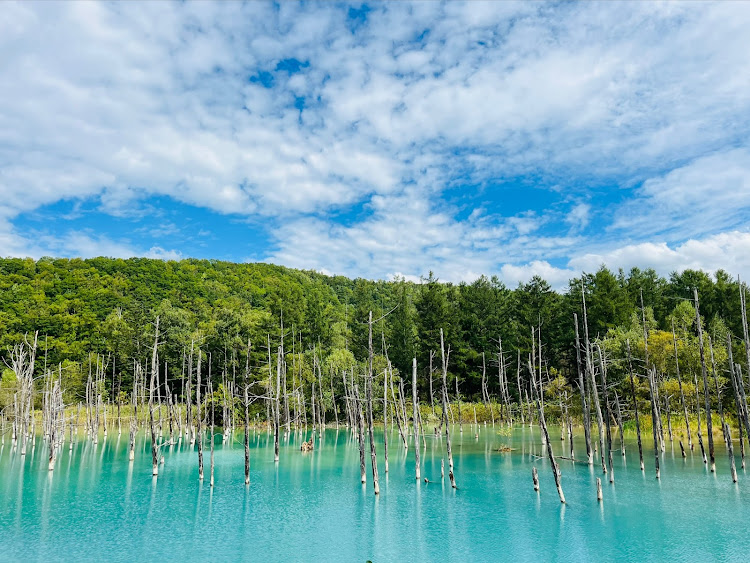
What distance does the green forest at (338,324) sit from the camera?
168ft

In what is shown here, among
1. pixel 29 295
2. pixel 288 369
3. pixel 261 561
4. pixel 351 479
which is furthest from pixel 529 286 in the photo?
pixel 29 295

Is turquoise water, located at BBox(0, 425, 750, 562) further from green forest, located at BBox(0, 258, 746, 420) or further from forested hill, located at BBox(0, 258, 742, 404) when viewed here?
forested hill, located at BBox(0, 258, 742, 404)

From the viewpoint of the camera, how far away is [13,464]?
32906 millimetres

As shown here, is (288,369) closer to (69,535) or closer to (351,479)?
(351,479)

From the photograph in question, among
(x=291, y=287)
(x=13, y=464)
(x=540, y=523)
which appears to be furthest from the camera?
(x=291, y=287)

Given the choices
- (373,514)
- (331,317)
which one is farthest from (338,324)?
(373,514)

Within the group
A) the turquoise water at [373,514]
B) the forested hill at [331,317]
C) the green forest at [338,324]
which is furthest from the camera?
the forested hill at [331,317]

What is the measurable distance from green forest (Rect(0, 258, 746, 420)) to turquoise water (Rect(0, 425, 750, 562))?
1853 centimetres

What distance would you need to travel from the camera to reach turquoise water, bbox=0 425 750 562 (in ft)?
53.2

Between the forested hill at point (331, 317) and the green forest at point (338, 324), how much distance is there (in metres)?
0.16

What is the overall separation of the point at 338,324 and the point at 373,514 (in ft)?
160

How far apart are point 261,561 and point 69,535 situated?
26.0 ft

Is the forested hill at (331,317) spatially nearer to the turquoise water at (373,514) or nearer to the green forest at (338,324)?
the green forest at (338,324)

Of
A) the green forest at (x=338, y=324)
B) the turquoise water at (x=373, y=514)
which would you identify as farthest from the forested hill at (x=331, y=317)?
the turquoise water at (x=373, y=514)
